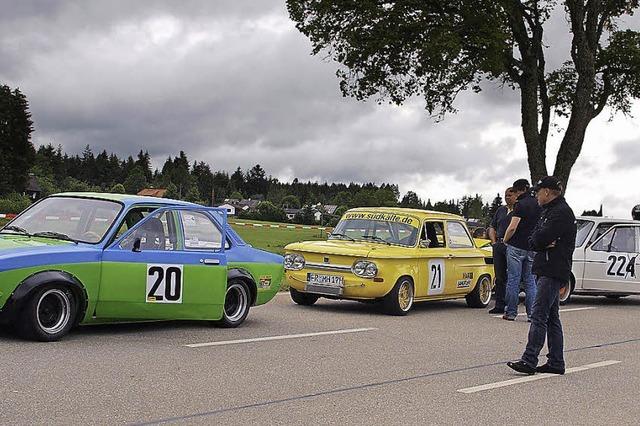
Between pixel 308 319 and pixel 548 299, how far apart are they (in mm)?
4480

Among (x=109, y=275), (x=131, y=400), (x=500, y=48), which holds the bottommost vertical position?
(x=131, y=400)

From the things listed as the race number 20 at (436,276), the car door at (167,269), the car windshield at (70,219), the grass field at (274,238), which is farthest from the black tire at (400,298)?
the grass field at (274,238)

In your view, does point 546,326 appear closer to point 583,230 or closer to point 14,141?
point 583,230

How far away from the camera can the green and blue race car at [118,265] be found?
908 cm

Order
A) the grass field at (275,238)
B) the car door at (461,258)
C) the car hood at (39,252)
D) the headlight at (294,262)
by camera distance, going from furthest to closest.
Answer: the grass field at (275,238) < the car door at (461,258) < the headlight at (294,262) < the car hood at (39,252)

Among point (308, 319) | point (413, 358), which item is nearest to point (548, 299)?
point (413, 358)

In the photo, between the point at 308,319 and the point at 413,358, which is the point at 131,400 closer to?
the point at 413,358

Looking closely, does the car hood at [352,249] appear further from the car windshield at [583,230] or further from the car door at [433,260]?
the car windshield at [583,230]

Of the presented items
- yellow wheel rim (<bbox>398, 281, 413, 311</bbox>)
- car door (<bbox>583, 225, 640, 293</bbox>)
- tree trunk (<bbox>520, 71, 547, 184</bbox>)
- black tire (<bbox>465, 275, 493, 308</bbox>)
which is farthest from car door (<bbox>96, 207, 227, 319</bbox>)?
tree trunk (<bbox>520, 71, 547, 184</bbox>)

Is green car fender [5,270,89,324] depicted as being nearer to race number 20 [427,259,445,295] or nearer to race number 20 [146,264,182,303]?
race number 20 [146,264,182,303]

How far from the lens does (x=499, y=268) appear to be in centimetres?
1520

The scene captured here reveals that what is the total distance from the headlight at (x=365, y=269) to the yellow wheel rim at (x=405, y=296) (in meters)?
0.58

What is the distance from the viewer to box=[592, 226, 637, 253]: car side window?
18219 millimetres

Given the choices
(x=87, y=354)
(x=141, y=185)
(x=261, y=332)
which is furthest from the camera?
(x=141, y=185)
